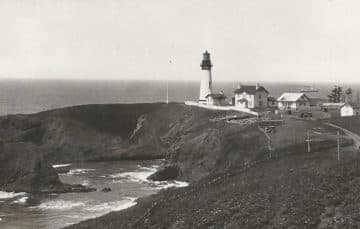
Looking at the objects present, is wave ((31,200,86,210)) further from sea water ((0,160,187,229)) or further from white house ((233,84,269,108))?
white house ((233,84,269,108))

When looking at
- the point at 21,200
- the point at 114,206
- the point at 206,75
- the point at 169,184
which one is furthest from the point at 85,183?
the point at 206,75

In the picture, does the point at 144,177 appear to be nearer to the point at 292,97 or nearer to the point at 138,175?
the point at 138,175

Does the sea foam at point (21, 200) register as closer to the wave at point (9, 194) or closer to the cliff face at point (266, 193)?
the wave at point (9, 194)

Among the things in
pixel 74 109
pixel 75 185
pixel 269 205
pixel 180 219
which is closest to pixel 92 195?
pixel 75 185

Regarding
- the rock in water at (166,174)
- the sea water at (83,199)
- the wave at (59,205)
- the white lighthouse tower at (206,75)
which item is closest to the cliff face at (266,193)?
the rock in water at (166,174)

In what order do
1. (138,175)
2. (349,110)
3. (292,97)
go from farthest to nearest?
(292,97) < (349,110) < (138,175)

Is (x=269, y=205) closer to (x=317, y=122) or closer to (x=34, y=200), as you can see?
(x=34, y=200)

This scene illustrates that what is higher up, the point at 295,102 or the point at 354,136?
the point at 295,102
